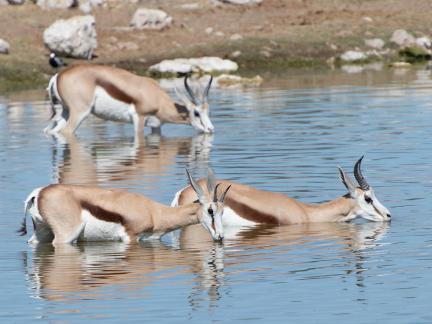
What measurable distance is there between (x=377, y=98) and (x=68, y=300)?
1991cm

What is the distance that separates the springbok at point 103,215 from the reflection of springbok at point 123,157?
4506 mm

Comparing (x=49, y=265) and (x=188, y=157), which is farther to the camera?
(x=188, y=157)

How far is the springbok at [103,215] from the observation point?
13.4 m

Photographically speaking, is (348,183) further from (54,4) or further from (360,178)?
(54,4)

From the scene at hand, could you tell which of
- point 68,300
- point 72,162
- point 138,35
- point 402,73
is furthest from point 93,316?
point 138,35

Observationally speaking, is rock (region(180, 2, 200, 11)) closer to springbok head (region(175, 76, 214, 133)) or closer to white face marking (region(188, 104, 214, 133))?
springbok head (region(175, 76, 214, 133))

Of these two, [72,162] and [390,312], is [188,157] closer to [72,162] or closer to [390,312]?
[72,162]

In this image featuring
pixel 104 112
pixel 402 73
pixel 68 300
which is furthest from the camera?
pixel 402 73

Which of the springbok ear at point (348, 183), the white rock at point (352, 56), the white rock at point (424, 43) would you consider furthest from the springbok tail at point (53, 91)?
the white rock at point (424, 43)

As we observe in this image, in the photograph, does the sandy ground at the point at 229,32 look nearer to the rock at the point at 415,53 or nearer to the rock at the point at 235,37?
the rock at the point at 235,37

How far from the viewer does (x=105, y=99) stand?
80.8 feet

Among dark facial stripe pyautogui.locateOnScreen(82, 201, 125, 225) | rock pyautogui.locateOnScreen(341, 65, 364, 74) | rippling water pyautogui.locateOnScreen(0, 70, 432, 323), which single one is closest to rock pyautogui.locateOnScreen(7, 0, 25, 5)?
rock pyautogui.locateOnScreen(341, 65, 364, 74)

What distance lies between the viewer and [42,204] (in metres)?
13.3

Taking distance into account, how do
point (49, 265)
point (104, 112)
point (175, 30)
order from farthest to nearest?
point (175, 30)
point (104, 112)
point (49, 265)
